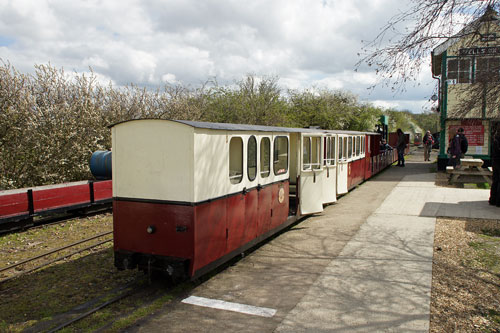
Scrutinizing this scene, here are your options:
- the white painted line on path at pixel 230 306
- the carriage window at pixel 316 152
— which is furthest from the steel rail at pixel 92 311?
the carriage window at pixel 316 152

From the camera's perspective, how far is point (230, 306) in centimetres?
534

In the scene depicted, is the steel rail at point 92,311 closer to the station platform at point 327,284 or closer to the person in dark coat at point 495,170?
the station platform at point 327,284

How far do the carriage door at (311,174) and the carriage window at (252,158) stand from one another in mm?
2570

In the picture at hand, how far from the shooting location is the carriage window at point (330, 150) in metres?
11.5

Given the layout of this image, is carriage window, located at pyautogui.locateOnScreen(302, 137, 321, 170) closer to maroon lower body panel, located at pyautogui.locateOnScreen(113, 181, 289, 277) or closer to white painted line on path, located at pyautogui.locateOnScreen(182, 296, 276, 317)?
maroon lower body panel, located at pyautogui.locateOnScreen(113, 181, 289, 277)

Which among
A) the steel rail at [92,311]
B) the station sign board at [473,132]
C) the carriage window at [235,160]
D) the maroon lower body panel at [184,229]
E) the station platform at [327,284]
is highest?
the station sign board at [473,132]

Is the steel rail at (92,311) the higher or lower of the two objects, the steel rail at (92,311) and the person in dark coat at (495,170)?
the lower

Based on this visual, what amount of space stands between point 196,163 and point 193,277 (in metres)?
1.62

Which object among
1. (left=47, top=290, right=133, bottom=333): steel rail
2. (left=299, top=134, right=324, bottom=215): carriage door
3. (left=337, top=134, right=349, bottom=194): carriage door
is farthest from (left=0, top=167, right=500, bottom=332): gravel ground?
(left=337, top=134, right=349, bottom=194): carriage door

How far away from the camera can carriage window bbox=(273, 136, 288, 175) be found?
8109mm

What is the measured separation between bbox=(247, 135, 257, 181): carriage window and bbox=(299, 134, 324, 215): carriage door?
257 centimetres

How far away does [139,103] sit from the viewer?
21.6m

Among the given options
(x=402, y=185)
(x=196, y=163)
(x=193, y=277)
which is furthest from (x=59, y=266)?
(x=402, y=185)

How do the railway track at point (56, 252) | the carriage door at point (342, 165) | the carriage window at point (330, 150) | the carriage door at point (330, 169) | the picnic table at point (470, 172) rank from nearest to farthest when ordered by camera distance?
the railway track at point (56, 252)
the carriage door at point (330, 169)
the carriage window at point (330, 150)
the carriage door at point (342, 165)
the picnic table at point (470, 172)
